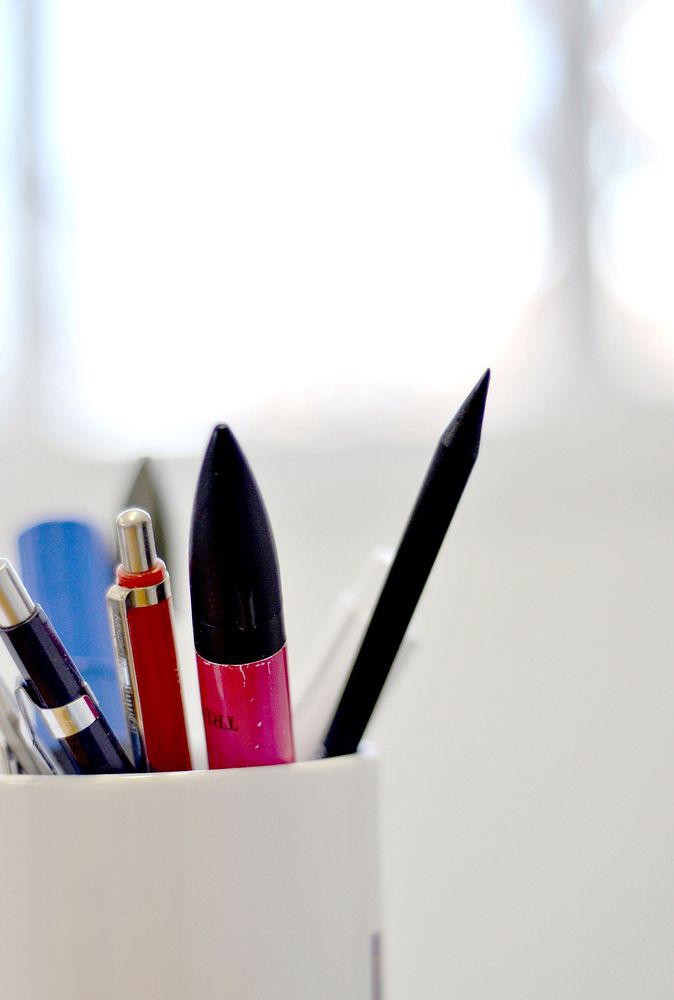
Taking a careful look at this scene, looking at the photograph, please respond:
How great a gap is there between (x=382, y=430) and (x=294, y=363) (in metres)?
0.06

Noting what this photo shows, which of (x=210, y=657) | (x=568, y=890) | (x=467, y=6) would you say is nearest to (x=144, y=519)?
(x=210, y=657)

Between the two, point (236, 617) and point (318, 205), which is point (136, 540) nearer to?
point (236, 617)

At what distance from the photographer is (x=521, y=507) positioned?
38 cm

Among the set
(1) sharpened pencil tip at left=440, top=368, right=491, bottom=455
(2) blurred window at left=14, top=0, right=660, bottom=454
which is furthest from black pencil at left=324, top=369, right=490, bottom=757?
(2) blurred window at left=14, top=0, right=660, bottom=454

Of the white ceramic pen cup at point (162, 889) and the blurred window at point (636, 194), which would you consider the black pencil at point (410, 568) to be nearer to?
the white ceramic pen cup at point (162, 889)

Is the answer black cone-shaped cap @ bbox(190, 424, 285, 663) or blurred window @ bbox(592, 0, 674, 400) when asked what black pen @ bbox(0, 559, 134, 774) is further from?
blurred window @ bbox(592, 0, 674, 400)

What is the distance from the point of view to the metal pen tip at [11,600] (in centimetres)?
16

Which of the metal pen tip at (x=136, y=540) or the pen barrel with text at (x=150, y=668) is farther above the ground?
the metal pen tip at (x=136, y=540)

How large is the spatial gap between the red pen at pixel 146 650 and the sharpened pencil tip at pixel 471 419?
6 cm

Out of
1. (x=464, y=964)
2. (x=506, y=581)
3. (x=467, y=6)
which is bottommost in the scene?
(x=464, y=964)

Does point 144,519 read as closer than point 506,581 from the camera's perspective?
Yes

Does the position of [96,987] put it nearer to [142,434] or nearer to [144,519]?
[144,519]

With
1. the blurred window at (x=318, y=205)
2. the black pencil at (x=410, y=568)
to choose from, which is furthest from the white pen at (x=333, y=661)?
the blurred window at (x=318, y=205)

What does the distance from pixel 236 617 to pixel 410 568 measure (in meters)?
0.03
